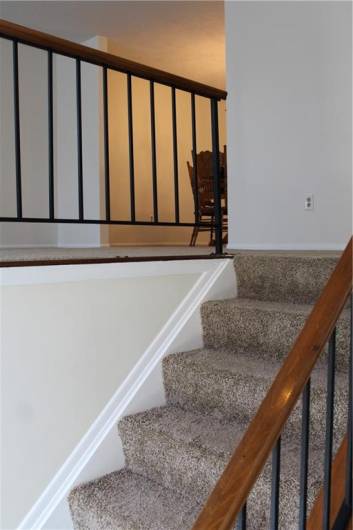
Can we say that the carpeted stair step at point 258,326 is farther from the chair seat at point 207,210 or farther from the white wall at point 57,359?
the chair seat at point 207,210

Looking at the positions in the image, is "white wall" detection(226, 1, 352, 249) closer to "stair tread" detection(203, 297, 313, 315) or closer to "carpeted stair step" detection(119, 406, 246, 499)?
"stair tread" detection(203, 297, 313, 315)

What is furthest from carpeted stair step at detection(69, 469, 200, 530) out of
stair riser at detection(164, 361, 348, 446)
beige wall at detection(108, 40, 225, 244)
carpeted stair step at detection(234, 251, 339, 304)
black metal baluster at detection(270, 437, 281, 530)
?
beige wall at detection(108, 40, 225, 244)

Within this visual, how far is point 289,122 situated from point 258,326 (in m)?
1.90

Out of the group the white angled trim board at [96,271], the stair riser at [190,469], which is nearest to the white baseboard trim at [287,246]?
the white angled trim board at [96,271]

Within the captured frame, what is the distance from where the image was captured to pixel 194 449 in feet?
5.80

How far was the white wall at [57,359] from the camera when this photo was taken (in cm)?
183

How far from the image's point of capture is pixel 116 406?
6.98 feet

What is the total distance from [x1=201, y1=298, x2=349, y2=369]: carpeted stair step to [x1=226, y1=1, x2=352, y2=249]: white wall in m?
1.30

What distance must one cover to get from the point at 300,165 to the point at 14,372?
2.46 meters

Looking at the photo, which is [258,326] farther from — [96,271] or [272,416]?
[272,416]

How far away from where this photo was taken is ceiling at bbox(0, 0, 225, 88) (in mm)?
4570

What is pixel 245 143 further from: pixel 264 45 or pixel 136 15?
pixel 136 15

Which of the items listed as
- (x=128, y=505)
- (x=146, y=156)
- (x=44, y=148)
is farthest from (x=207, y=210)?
(x=128, y=505)

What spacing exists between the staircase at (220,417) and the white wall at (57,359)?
176 mm
